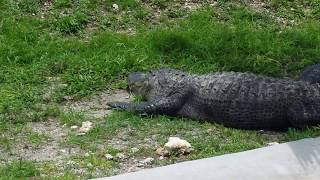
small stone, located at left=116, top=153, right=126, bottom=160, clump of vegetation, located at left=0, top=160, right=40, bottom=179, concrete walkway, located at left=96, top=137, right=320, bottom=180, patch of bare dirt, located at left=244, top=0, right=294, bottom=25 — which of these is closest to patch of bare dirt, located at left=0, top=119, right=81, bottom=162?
clump of vegetation, located at left=0, top=160, right=40, bottom=179

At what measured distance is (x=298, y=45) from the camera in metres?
7.66

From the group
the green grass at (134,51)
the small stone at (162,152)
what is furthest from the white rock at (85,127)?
the small stone at (162,152)

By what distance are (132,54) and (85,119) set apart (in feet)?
5.00

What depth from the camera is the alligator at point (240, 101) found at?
19.0ft

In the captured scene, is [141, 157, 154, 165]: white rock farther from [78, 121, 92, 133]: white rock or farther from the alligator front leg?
the alligator front leg

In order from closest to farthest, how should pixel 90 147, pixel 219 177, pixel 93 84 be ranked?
pixel 219 177 < pixel 90 147 < pixel 93 84

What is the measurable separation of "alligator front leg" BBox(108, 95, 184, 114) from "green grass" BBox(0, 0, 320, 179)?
87 millimetres

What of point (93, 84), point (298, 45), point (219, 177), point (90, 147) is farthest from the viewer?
point (298, 45)

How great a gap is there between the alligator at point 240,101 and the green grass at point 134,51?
0.11 metres

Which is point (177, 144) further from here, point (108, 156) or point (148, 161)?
point (108, 156)

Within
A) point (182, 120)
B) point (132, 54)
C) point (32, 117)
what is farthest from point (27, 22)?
point (182, 120)

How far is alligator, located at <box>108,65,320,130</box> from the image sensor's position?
19.0ft

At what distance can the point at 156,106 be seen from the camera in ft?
20.0

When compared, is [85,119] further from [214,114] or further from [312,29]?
[312,29]
